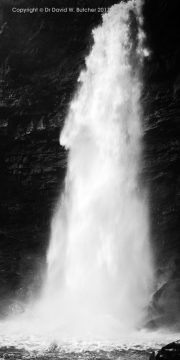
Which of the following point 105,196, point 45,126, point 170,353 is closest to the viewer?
point 170,353

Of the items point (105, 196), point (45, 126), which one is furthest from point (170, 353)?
point (45, 126)

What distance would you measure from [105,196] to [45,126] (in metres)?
8.05

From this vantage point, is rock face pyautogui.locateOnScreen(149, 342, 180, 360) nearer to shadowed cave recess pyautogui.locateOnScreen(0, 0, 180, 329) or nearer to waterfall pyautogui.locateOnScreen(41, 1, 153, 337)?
waterfall pyautogui.locateOnScreen(41, 1, 153, 337)

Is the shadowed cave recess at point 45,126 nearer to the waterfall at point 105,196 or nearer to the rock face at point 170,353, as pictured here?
the waterfall at point 105,196

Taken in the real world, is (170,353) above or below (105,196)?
below

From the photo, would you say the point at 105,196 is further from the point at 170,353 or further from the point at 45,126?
the point at 170,353

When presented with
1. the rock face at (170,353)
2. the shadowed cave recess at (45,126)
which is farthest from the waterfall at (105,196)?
the rock face at (170,353)

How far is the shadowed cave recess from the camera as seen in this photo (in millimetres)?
27469

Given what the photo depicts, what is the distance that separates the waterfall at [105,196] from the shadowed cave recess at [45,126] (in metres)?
0.89

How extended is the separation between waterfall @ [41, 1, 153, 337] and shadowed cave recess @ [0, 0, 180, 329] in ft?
2.92

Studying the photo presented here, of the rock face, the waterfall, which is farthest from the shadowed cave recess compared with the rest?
the rock face

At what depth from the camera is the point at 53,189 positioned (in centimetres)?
3100

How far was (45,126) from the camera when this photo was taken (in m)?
31.0

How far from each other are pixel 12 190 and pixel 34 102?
7.75 m
